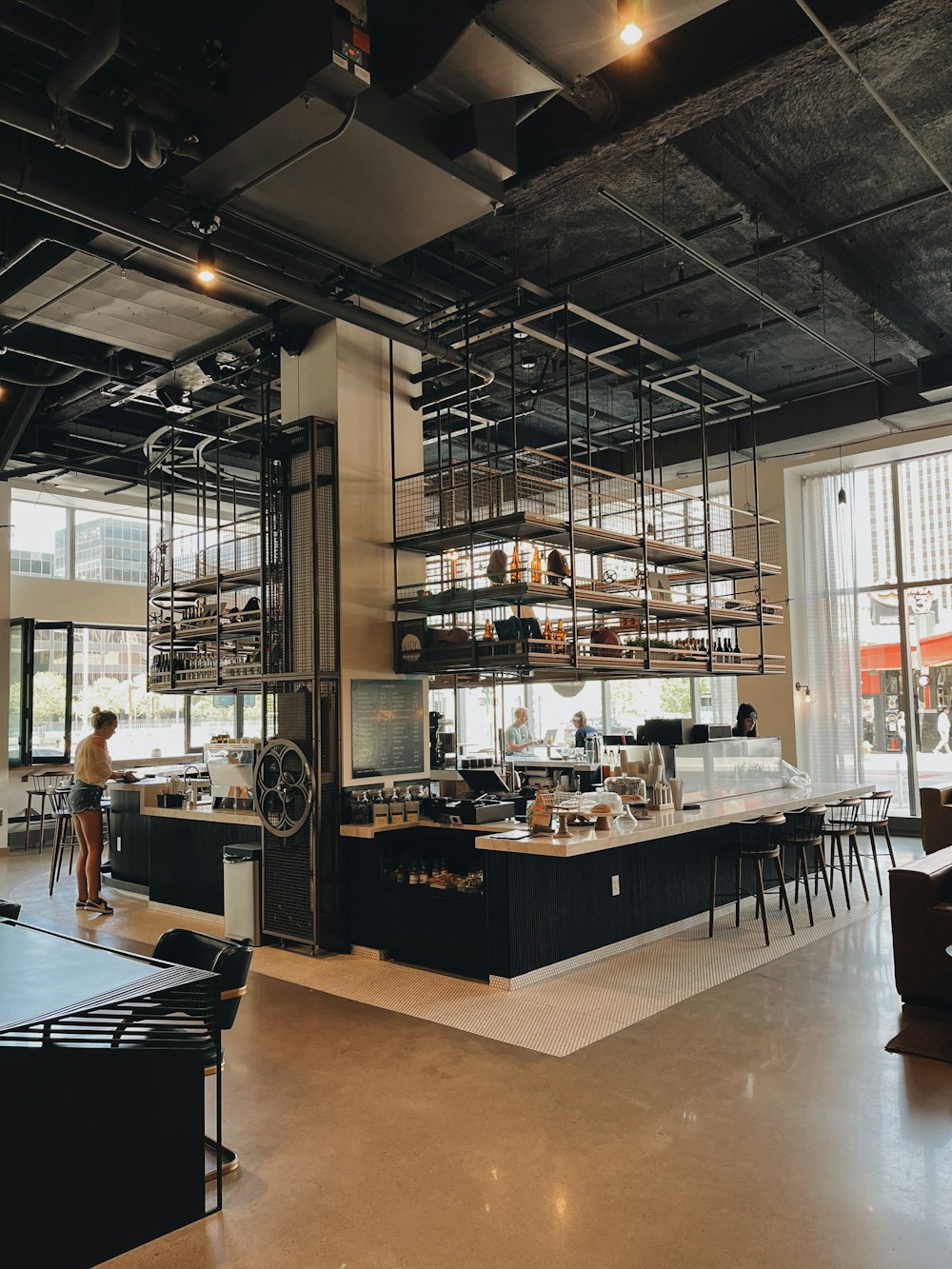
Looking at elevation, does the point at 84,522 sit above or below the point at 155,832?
above

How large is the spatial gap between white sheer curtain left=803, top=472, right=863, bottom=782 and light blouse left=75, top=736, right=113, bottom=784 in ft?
28.2

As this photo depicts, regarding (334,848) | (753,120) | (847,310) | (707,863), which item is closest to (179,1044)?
(334,848)

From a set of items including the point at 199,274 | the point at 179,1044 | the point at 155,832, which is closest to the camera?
the point at 179,1044

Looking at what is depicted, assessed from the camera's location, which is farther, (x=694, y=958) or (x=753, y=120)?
(x=694, y=958)

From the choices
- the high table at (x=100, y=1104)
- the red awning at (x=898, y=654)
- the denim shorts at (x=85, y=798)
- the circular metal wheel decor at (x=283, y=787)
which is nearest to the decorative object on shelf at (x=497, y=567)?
the circular metal wheel decor at (x=283, y=787)

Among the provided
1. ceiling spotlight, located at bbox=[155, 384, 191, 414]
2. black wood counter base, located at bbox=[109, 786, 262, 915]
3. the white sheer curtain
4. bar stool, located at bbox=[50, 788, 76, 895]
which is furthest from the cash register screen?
the white sheer curtain

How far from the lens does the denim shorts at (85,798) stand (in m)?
8.52

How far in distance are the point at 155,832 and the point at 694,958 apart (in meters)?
4.88

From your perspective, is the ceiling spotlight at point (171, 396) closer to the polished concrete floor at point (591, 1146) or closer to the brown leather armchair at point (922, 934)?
the polished concrete floor at point (591, 1146)

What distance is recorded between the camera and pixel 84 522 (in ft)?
44.9

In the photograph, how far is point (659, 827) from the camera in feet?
20.7

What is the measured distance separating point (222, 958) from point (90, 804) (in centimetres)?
559

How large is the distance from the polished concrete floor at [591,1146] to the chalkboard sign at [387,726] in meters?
1.99

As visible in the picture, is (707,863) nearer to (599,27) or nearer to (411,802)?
(411,802)
